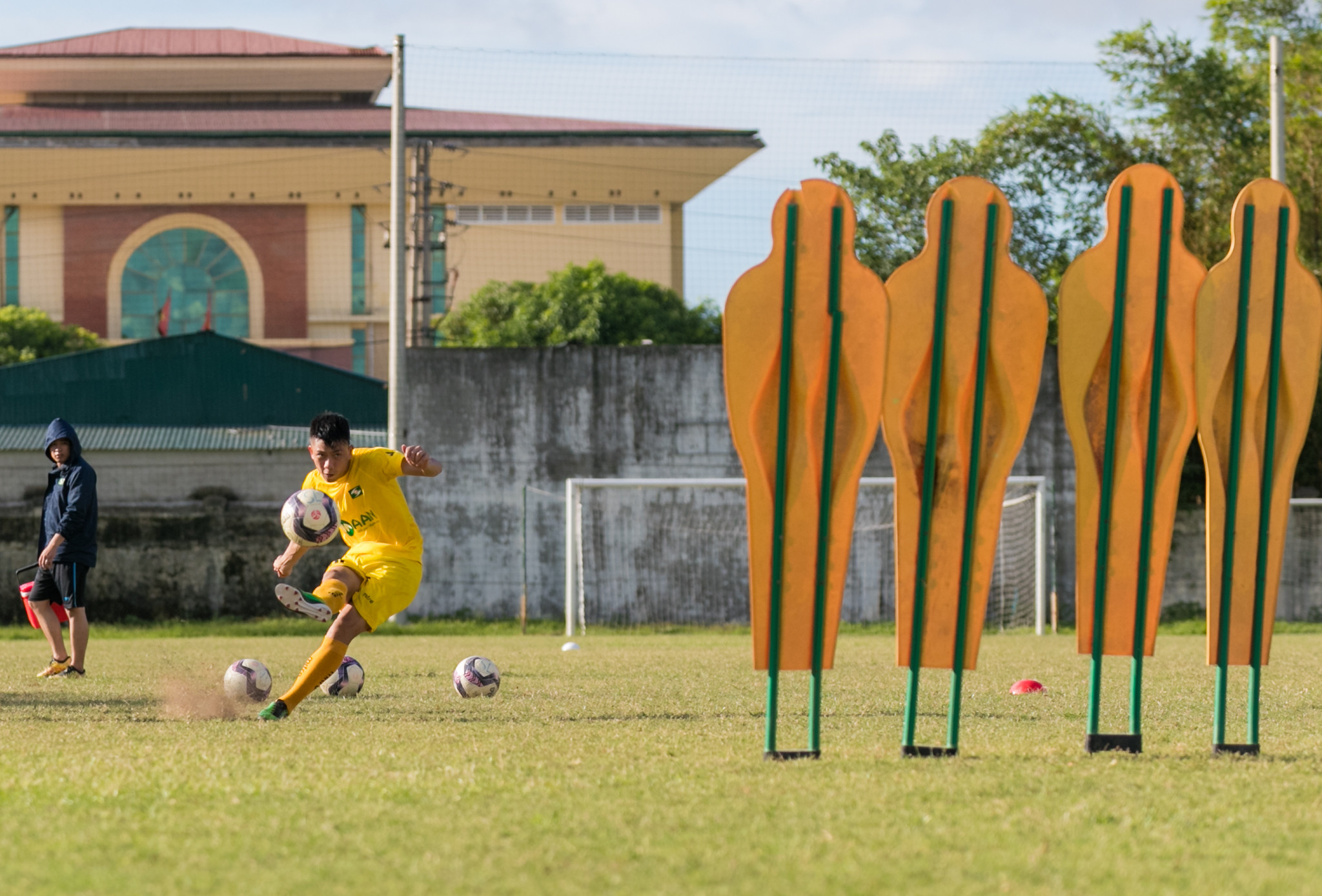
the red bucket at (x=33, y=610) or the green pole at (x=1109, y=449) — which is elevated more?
the green pole at (x=1109, y=449)

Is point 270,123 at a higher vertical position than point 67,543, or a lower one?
higher

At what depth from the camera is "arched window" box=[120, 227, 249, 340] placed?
52.4 meters

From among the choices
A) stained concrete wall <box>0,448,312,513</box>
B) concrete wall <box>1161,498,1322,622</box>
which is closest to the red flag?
stained concrete wall <box>0,448,312,513</box>

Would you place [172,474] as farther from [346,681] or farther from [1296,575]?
[346,681]

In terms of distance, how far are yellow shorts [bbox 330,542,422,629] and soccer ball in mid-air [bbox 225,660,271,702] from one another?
92 centimetres

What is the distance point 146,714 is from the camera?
803cm

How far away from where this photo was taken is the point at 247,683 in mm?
8484

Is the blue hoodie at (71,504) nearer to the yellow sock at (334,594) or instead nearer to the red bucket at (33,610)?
the red bucket at (33,610)

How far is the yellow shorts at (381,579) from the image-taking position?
25.9ft

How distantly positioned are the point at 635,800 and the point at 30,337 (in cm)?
4427

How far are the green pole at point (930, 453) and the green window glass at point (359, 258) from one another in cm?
4743

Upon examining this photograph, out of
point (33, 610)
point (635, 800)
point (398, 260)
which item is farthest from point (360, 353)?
point (635, 800)

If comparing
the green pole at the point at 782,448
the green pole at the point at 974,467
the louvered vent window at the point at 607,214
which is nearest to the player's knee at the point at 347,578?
the green pole at the point at 782,448

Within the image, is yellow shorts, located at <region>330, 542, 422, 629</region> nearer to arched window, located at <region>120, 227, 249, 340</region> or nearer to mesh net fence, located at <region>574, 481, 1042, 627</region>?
mesh net fence, located at <region>574, 481, 1042, 627</region>
